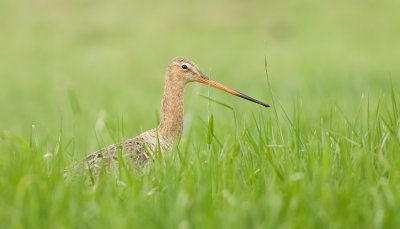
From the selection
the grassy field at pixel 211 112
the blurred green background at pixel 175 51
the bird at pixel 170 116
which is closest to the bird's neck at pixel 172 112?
the bird at pixel 170 116

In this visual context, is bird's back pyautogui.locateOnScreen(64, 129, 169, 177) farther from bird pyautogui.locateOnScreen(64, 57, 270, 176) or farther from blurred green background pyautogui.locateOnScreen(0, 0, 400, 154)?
blurred green background pyautogui.locateOnScreen(0, 0, 400, 154)

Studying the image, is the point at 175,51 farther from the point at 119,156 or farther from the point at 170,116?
the point at 119,156

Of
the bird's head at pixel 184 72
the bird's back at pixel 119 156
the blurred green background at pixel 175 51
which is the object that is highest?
the bird's head at pixel 184 72

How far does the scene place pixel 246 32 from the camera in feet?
71.8

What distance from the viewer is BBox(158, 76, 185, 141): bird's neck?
257 inches

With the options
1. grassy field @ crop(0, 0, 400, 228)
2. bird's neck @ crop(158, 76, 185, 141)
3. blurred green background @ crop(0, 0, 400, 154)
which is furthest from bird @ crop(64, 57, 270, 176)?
blurred green background @ crop(0, 0, 400, 154)

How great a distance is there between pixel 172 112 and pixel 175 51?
43.5ft

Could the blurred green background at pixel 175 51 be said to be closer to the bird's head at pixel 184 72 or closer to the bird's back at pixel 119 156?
the bird's head at pixel 184 72

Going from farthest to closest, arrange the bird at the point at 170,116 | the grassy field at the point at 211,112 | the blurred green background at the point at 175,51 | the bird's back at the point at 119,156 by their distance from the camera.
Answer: the blurred green background at the point at 175,51 → the bird at the point at 170,116 → the bird's back at the point at 119,156 → the grassy field at the point at 211,112

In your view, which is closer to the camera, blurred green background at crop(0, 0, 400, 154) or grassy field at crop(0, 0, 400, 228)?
grassy field at crop(0, 0, 400, 228)

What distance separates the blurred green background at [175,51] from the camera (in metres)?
14.1

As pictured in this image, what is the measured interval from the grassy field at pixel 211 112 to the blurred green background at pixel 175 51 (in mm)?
52

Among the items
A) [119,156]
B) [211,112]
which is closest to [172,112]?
[211,112]

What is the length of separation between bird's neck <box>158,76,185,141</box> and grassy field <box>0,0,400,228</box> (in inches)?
7.0
